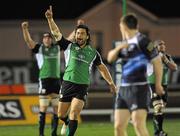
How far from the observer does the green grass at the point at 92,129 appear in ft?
55.0

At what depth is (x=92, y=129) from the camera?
1798 centimetres

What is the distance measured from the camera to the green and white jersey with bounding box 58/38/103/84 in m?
13.1

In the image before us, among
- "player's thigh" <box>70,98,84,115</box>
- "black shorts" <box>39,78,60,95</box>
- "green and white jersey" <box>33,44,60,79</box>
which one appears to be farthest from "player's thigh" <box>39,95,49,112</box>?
"player's thigh" <box>70,98,84,115</box>

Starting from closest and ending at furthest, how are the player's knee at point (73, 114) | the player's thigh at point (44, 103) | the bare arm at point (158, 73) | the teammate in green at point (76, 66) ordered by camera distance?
the bare arm at point (158, 73), the player's knee at point (73, 114), the teammate in green at point (76, 66), the player's thigh at point (44, 103)

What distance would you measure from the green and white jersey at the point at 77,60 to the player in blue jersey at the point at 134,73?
2524 millimetres

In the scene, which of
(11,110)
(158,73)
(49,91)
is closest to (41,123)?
(49,91)

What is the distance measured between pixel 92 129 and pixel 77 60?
5.12 m

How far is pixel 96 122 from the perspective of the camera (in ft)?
67.6

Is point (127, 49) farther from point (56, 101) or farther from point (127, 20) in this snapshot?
point (56, 101)

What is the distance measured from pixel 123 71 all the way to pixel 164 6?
29.8m

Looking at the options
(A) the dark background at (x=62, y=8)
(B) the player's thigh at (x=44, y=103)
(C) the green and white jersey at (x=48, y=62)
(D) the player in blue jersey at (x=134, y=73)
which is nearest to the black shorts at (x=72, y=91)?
(D) the player in blue jersey at (x=134, y=73)

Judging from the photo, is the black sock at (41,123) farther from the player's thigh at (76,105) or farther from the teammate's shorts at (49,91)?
the player's thigh at (76,105)

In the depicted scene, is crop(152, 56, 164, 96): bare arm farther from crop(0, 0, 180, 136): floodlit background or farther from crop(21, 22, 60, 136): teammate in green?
crop(0, 0, 180, 136): floodlit background

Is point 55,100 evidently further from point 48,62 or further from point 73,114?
point 73,114
